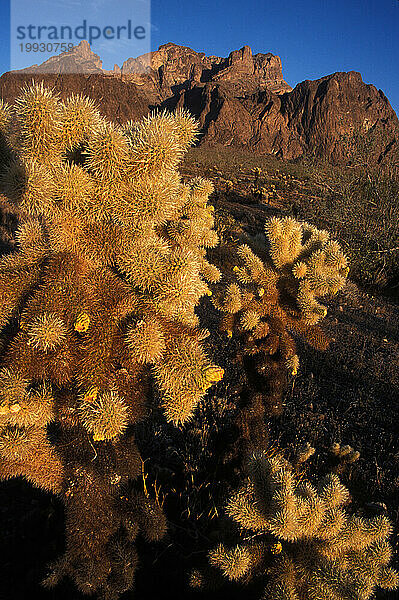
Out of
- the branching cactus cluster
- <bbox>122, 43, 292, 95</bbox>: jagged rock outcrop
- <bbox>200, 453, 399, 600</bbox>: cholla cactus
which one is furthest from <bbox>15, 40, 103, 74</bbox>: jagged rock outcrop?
<bbox>200, 453, 399, 600</bbox>: cholla cactus

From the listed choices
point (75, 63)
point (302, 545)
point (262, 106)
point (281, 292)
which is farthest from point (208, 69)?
point (302, 545)

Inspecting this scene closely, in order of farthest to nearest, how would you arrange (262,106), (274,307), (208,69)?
(208,69)
(262,106)
(274,307)

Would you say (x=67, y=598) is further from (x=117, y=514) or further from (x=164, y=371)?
(x=164, y=371)

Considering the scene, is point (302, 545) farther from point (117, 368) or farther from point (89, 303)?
point (89, 303)

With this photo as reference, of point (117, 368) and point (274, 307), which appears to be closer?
point (117, 368)

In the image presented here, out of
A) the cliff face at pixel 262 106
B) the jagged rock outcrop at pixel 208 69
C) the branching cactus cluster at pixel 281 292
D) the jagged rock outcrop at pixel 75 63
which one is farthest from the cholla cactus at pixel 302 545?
the jagged rock outcrop at pixel 75 63

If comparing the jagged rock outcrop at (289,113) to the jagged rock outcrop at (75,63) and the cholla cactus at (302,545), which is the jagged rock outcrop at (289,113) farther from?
the jagged rock outcrop at (75,63)
